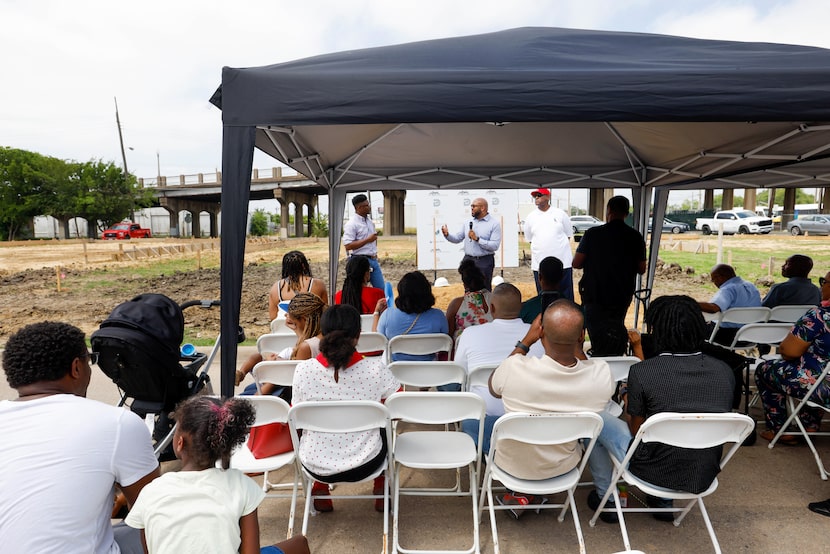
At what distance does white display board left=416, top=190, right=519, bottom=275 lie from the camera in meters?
13.0

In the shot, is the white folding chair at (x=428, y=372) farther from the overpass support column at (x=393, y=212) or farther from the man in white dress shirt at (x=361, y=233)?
the overpass support column at (x=393, y=212)

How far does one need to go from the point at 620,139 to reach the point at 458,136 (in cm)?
182

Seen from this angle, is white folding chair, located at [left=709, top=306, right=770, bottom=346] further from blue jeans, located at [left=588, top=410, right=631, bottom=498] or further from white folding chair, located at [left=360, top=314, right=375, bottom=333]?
white folding chair, located at [left=360, top=314, right=375, bottom=333]

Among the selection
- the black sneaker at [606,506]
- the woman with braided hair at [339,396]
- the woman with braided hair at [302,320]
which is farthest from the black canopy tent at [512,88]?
the black sneaker at [606,506]

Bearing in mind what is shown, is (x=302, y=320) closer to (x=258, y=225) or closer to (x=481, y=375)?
(x=481, y=375)

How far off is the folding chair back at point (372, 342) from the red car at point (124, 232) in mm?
44847

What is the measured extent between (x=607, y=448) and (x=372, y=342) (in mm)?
1736

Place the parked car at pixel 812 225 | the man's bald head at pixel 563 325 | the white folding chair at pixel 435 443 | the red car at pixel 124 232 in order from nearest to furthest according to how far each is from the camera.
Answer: the man's bald head at pixel 563 325, the white folding chair at pixel 435 443, the parked car at pixel 812 225, the red car at pixel 124 232

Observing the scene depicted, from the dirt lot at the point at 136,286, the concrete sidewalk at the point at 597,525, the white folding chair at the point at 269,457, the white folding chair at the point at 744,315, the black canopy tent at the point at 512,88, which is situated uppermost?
the black canopy tent at the point at 512,88

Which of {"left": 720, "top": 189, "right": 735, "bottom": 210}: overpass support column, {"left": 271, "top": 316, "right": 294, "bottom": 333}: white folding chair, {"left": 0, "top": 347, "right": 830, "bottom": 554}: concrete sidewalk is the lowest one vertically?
{"left": 0, "top": 347, "right": 830, "bottom": 554}: concrete sidewalk

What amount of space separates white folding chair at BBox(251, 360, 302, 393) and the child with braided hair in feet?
4.18

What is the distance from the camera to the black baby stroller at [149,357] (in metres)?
2.75

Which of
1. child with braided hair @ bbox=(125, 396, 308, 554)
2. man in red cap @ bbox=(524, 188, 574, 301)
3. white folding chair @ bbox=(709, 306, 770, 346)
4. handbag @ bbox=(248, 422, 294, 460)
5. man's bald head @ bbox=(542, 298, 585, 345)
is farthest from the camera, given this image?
man in red cap @ bbox=(524, 188, 574, 301)

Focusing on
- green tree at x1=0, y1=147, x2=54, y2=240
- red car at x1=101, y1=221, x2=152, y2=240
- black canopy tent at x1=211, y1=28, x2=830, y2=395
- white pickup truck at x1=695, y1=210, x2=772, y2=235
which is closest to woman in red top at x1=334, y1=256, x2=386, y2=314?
black canopy tent at x1=211, y1=28, x2=830, y2=395
